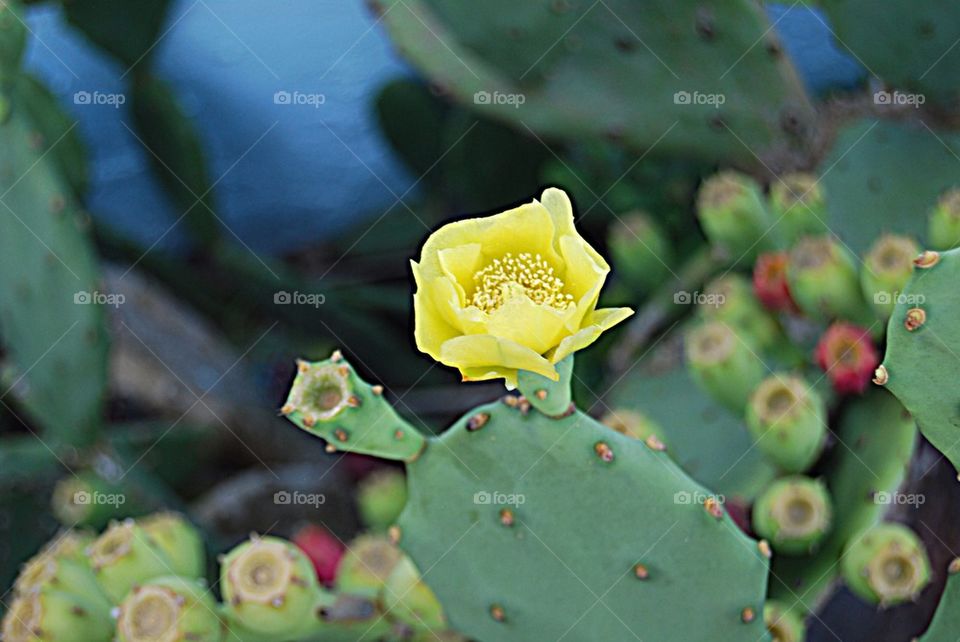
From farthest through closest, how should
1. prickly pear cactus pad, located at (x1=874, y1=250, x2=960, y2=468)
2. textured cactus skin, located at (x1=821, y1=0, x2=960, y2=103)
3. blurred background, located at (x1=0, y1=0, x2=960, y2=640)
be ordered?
blurred background, located at (x1=0, y1=0, x2=960, y2=640) → textured cactus skin, located at (x1=821, y1=0, x2=960, y2=103) → prickly pear cactus pad, located at (x1=874, y1=250, x2=960, y2=468)

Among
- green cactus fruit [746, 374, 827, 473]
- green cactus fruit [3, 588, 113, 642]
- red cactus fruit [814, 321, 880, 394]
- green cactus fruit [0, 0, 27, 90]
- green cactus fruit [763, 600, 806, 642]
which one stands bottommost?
green cactus fruit [3, 588, 113, 642]

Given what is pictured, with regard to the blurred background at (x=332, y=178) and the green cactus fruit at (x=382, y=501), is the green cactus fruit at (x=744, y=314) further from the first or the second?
the green cactus fruit at (x=382, y=501)

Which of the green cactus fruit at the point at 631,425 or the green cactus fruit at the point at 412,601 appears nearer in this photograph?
the green cactus fruit at the point at 412,601

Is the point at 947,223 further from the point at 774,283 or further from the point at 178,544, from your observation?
the point at 178,544

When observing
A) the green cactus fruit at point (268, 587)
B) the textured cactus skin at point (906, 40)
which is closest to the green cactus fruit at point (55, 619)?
the green cactus fruit at point (268, 587)

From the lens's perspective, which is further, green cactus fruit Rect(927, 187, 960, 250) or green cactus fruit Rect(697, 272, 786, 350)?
green cactus fruit Rect(697, 272, 786, 350)

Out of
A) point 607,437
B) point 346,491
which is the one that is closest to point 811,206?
point 607,437

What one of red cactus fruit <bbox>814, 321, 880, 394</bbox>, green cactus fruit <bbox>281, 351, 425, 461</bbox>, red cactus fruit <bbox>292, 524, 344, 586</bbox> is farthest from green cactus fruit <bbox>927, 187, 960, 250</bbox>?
red cactus fruit <bbox>292, 524, 344, 586</bbox>

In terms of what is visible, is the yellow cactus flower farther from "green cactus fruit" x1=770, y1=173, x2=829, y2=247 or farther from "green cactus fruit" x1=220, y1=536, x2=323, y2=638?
"green cactus fruit" x1=770, y1=173, x2=829, y2=247
